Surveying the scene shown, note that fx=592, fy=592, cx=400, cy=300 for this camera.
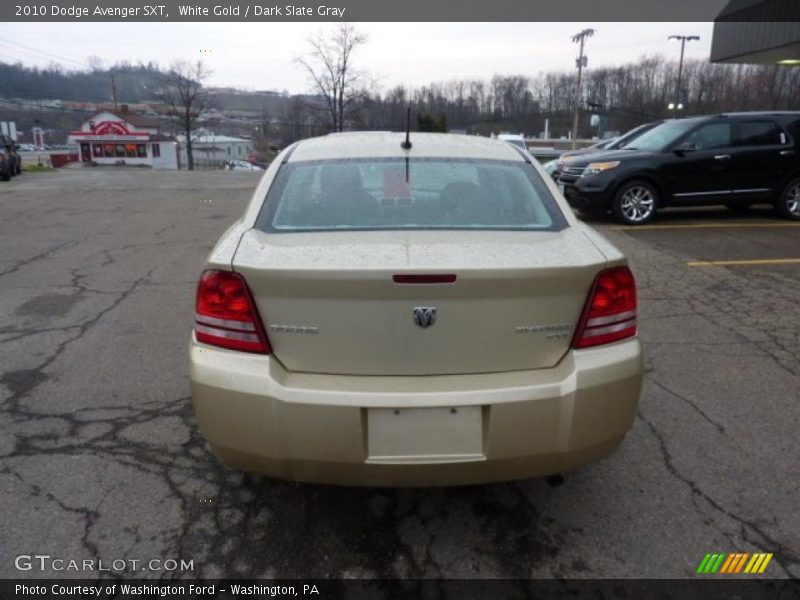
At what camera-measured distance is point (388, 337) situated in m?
2.13

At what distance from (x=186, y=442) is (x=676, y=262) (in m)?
6.27

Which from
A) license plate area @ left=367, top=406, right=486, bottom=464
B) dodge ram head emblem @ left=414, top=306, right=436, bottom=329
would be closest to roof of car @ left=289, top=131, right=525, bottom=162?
dodge ram head emblem @ left=414, top=306, right=436, bottom=329

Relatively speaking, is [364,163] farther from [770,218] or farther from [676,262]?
[770,218]

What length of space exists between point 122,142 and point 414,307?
6971 centimetres

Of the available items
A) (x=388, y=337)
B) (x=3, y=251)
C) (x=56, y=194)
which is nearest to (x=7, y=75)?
(x=56, y=194)

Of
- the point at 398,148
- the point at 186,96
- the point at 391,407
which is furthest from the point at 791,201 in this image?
the point at 186,96

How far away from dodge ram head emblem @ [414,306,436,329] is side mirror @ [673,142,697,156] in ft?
29.4

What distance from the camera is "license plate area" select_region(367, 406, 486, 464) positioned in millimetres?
2102

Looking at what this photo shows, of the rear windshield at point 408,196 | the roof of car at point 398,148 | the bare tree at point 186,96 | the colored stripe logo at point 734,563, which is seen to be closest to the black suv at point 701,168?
the roof of car at point 398,148

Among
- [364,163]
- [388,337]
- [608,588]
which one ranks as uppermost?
[364,163]

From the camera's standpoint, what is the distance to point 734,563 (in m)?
2.31

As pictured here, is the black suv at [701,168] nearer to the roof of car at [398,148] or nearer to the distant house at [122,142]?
the roof of car at [398,148]

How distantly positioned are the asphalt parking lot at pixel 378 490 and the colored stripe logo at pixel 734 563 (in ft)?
0.11

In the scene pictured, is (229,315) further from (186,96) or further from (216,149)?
(216,149)
